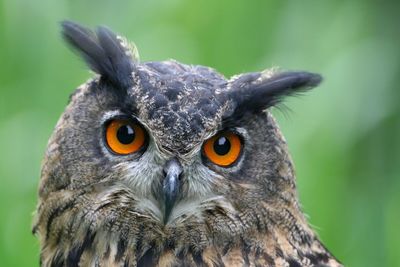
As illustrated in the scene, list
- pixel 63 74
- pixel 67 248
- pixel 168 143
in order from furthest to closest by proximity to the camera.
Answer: pixel 63 74 → pixel 67 248 → pixel 168 143

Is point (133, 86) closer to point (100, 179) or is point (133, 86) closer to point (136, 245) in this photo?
point (100, 179)

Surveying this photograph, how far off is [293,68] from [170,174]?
114 centimetres

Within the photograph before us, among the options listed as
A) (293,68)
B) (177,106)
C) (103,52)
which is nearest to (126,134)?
(177,106)

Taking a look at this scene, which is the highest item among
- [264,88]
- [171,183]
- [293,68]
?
[293,68]

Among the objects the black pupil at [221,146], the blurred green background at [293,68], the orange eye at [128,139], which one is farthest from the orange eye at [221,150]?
the blurred green background at [293,68]

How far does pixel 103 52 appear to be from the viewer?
223 centimetres

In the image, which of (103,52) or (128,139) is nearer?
(128,139)

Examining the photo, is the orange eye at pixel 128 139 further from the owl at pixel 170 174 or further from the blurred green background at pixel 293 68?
the blurred green background at pixel 293 68

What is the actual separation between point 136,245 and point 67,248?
182 mm

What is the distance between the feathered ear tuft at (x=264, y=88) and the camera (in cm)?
215

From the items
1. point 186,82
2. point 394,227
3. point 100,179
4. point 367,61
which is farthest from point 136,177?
point 367,61

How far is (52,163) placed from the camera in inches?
86.9

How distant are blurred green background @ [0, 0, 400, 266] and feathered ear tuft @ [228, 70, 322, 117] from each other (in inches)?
21.0

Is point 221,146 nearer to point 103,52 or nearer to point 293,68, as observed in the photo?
point 103,52
